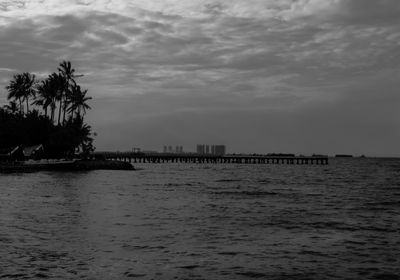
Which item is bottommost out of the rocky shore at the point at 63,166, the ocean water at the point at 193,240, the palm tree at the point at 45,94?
the ocean water at the point at 193,240

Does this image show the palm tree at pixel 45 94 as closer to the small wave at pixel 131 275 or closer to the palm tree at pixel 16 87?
the palm tree at pixel 16 87

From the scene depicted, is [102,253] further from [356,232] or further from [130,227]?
[356,232]

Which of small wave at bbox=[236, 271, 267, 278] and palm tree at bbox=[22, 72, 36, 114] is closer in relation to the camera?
small wave at bbox=[236, 271, 267, 278]

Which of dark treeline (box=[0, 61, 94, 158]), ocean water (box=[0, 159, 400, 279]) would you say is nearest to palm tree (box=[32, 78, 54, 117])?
dark treeline (box=[0, 61, 94, 158])

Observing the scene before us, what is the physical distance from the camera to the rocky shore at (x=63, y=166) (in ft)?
196

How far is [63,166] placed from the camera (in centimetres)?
7194

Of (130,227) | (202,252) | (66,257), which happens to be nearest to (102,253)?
(66,257)

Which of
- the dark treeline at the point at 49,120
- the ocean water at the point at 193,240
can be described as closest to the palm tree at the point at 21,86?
the dark treeline at the point at 49,120

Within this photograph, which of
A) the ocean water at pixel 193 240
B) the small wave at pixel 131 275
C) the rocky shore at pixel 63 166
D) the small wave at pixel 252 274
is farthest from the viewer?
the rocky shore at pixel 63 166

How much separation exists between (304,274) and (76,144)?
71.6 m

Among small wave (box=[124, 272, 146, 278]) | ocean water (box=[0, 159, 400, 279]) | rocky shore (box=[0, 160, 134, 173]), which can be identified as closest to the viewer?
small wave (box=[124, 272, 146, 278])

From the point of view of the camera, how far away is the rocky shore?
59.6 meters

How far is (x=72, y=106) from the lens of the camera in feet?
277

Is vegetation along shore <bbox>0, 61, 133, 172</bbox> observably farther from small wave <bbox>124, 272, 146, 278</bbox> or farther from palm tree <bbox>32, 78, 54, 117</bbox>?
small wave <bbox>124, 272, 146, 278</bbox>
